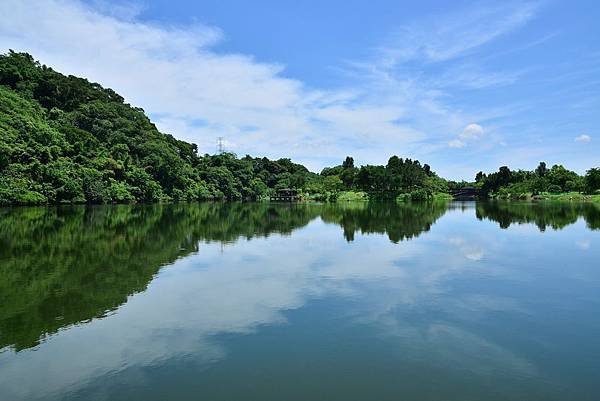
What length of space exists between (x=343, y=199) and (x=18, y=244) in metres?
85.0

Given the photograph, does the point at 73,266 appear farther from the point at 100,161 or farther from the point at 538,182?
the point at 538,182

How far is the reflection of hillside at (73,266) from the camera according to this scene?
10.6 metres

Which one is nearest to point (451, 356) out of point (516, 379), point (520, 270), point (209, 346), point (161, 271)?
point (516, 379)

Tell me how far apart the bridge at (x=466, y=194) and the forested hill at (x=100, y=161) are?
4.79 metres

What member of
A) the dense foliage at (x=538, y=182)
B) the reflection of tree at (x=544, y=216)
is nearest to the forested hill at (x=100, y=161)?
the dense foliage at (x=538, y=182)

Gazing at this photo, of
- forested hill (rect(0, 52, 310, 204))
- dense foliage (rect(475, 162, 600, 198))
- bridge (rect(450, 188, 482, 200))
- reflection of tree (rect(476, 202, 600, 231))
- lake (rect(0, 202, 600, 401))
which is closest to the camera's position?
lake (rect(0, 202, 600, 401))

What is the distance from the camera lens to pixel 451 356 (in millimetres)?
8133

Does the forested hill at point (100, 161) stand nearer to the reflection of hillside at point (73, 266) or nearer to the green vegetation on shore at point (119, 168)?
the green vegetation on shore at point (119, 168)

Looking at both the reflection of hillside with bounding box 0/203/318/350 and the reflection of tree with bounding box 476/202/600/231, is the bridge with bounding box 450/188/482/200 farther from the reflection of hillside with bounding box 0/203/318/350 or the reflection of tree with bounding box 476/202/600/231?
the reflection of hillside with bounding box 0/203/318/350

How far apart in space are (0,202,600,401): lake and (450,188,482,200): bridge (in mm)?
108351

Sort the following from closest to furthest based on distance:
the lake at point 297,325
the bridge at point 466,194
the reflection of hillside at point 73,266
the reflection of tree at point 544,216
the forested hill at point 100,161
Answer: the lake at point 297,325, the reflection of hillside at point 73,266, the reflection of tree at point 544,216, the forested hill at point 100,161, the bridge at point 466,194

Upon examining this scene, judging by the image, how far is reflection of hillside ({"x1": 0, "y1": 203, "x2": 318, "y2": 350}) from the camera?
10.6 metres

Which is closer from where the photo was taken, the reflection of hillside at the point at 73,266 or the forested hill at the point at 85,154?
the reflection of hillside at the point at 73,266

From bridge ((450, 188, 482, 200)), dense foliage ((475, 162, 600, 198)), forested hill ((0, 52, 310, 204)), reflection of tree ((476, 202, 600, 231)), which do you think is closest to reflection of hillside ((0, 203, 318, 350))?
reflection of tree ((476, 202, 600, 231))
